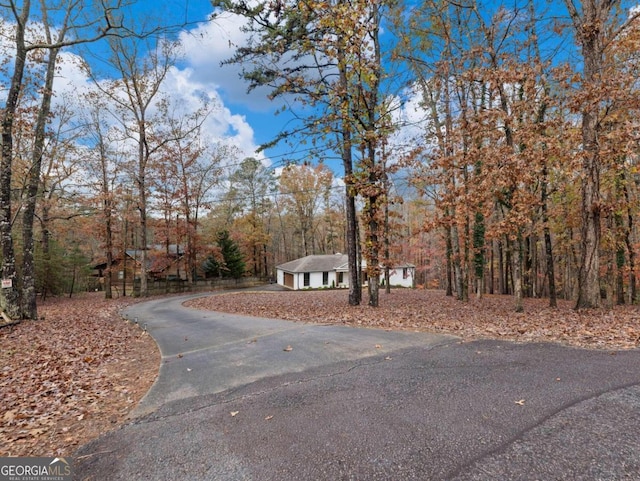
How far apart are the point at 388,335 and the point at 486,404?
301 cm

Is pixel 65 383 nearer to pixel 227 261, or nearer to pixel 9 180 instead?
pixel 9 180

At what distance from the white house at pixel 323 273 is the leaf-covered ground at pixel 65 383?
76.7 ft

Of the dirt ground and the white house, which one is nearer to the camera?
the dirt ground

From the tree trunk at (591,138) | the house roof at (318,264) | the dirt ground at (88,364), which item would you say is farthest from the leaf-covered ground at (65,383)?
the house roof at (318,264)

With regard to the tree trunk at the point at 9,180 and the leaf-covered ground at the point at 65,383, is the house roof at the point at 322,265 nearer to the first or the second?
the tree trunk at the point at 9,180

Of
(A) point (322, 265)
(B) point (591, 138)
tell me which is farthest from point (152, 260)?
(B) point (591, 138)

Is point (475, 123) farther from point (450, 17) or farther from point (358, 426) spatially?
point (358, 426)

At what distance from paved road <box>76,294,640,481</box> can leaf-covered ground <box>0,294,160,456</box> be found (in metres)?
0.37

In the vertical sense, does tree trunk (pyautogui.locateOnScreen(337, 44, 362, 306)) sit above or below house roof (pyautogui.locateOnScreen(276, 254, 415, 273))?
above

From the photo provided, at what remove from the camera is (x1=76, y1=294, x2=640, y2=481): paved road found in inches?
86.5

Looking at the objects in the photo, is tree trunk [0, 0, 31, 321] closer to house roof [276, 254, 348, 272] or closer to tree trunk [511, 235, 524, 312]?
tree trunk [511, 235, 524, 312]

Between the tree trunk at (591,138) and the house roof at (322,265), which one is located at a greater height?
the tree trunk at (591,138)

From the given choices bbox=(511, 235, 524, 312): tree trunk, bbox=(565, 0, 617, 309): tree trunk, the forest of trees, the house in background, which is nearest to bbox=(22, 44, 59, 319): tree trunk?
the forest of trees

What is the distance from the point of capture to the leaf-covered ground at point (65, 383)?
3000 millimetres
